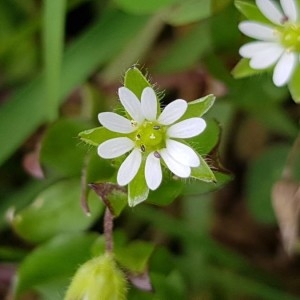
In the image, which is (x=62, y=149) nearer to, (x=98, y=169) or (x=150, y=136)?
(x=98, y=169)

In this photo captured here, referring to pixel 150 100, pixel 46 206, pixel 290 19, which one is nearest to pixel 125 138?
pixel 150 100

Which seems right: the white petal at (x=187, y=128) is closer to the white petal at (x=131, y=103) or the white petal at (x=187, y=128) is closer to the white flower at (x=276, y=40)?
the white petal at (x=131, y=103)

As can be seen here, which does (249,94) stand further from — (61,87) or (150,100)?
(150,100)

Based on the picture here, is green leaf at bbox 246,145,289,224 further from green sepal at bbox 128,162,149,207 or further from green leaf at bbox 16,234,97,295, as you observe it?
green sepal at bbox 128,162,149,207

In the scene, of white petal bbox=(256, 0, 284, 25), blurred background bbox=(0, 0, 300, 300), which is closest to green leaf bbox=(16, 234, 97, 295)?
blurred background bbox=(0, 0, 300, 300)

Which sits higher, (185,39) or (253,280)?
(185,39)

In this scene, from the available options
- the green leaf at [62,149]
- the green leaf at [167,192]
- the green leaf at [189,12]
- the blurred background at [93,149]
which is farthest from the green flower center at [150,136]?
the green leaf at [189,12]

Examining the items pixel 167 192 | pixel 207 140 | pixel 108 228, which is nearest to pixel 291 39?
pixel 207 140
